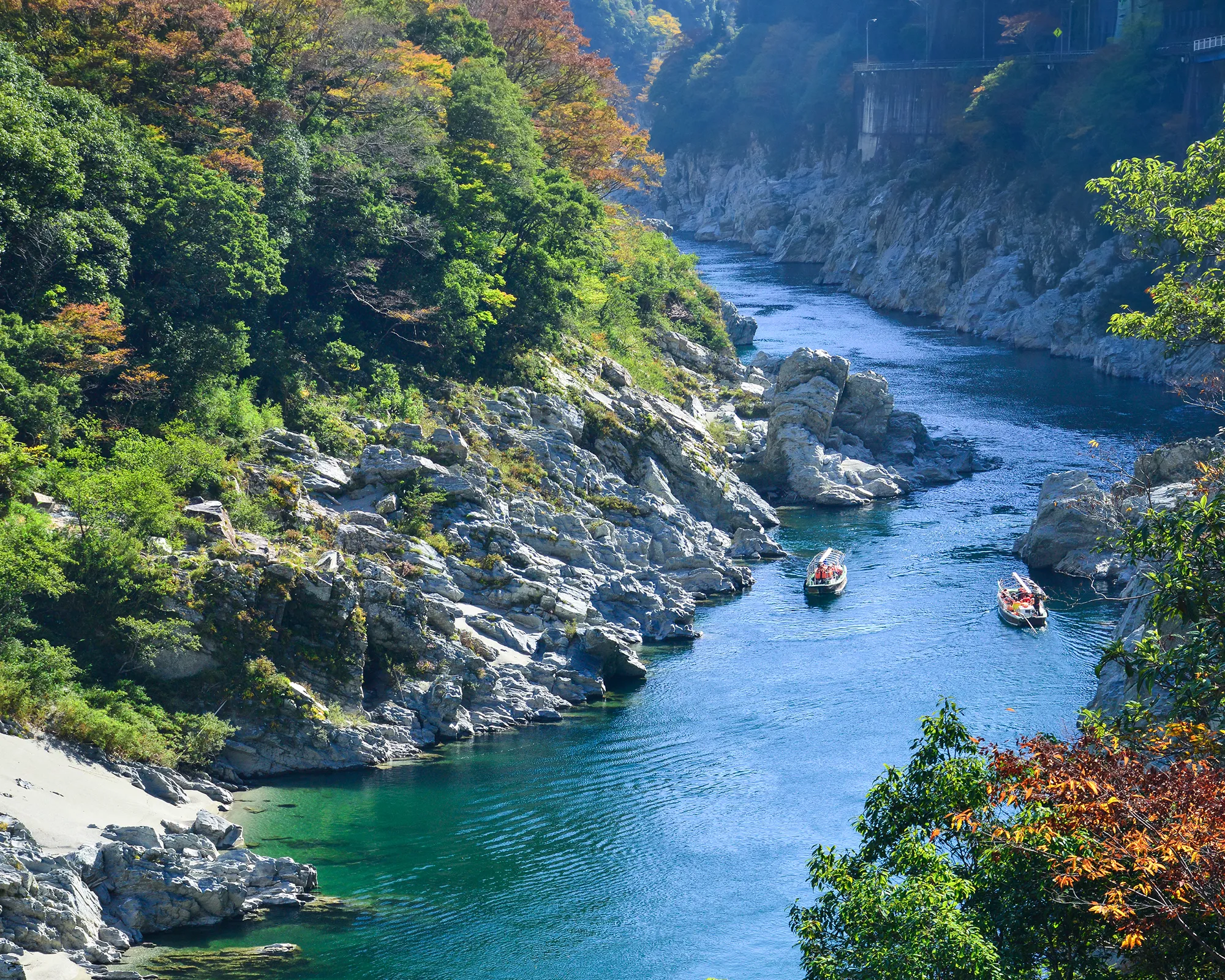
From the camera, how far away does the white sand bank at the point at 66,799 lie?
77.3ft

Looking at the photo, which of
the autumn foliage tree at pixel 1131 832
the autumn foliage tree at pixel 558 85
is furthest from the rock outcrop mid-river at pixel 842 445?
the autumn foliage tree at pixel 1131 832

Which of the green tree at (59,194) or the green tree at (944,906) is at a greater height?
the green tree at (59,194)

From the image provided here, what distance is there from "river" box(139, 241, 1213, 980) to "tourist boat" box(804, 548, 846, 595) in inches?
19.3

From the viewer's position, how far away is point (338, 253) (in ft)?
146

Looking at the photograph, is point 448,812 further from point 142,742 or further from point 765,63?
point 765,63

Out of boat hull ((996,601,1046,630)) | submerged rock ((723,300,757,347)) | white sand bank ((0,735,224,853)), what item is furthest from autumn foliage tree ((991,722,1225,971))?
submerged rock ((723,300,757,347))

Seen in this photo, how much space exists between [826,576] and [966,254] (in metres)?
56.6

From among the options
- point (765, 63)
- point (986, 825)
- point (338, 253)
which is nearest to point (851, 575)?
point (338, 253)

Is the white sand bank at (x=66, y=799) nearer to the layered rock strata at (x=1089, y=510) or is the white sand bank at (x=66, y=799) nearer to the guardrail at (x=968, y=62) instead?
the layered rock strata at (x=1089, y=510)

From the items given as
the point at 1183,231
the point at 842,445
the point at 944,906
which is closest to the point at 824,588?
the point at 842,445

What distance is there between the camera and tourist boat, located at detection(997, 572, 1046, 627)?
41.8 metres

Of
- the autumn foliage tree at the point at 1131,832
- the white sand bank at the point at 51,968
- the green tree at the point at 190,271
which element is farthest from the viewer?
the green tree at the point at 190,271

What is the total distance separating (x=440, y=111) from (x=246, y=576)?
27187 millimetres

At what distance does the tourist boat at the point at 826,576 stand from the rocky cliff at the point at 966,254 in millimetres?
31969
